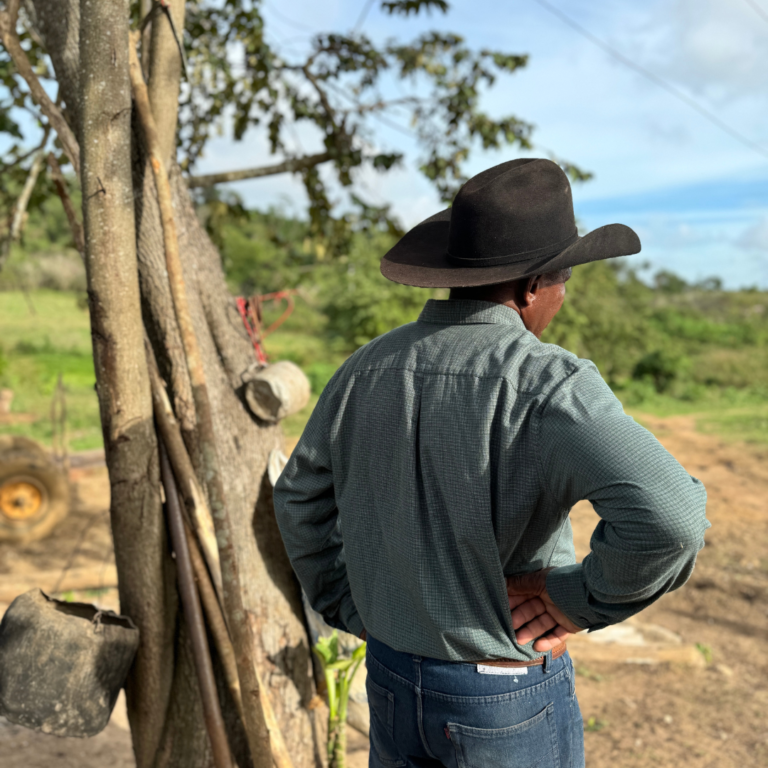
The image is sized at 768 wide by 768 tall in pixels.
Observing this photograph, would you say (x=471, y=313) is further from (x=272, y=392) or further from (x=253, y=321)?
(x=253, y=321)

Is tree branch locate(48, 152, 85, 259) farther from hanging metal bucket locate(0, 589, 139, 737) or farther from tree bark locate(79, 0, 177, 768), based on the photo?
hanging metal bucket locate(0, 589, 139, 737)

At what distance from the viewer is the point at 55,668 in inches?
85.7

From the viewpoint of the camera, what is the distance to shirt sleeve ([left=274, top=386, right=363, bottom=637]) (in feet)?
5.65

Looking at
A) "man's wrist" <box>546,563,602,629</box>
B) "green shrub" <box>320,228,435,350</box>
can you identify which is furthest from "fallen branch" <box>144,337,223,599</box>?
"green shrub" <box>320,228,435,350</box>

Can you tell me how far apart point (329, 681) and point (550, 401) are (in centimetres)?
167

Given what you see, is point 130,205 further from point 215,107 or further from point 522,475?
point 215,107

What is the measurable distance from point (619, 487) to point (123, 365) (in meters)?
1.64

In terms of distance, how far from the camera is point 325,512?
71.9 inches

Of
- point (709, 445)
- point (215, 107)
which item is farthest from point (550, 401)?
point (709, 445)

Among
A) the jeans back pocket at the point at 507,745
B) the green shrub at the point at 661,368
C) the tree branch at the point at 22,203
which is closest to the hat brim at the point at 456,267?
the jeans back pocket at the point at 507,745

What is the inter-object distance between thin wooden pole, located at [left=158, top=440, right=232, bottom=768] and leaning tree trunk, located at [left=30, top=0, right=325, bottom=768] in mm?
55

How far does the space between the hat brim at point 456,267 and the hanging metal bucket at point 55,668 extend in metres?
1.51

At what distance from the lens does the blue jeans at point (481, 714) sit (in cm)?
147

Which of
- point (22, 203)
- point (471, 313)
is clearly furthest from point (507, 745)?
point (22, 203)
